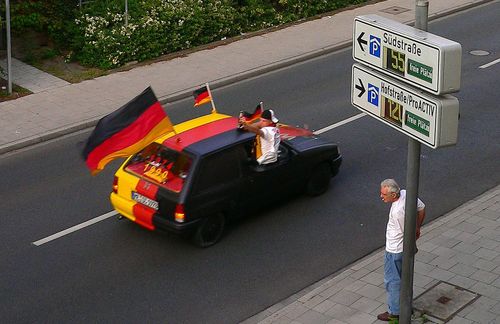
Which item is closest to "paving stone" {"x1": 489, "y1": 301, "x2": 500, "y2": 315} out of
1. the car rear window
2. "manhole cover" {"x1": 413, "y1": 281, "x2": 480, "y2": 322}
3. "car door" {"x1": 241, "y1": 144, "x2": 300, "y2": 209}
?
"manhole cover" {"x1": 413, "y1": 281, "x2": 480, "y2": 322}

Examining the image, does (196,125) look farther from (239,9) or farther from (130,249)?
(239,9)

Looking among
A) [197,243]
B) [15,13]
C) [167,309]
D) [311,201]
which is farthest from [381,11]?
[167,309]

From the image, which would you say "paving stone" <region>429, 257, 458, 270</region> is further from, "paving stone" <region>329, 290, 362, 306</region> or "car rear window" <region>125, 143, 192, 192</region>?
"car rear window" <region>125, 143, 192, 192</region>

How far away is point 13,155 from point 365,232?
694cm

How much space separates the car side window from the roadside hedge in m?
9.21

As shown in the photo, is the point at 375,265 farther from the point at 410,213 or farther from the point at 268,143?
the point at 410,213

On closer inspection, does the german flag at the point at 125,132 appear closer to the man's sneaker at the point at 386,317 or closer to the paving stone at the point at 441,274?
the man's sneaker at the point at 386,317

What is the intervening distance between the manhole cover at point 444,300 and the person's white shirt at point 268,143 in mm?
3241

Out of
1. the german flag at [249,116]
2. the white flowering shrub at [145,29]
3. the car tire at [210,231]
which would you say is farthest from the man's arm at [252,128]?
the white flowering shrub at [145,29]

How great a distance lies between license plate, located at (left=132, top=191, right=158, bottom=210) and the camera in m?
12.9

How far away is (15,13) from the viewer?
2222cm

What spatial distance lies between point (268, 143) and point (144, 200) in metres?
2.01

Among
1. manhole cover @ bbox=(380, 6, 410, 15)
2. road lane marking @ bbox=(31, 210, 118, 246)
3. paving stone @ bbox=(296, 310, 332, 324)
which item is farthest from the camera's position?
manhole cover @ bbox=(380, 6, 410, 15)

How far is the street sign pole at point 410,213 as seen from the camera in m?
9.03
